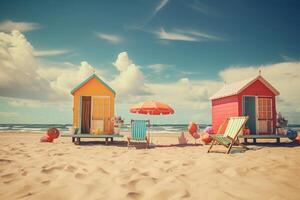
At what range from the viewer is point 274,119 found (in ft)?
45.0

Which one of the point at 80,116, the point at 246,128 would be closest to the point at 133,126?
the point at 80,116

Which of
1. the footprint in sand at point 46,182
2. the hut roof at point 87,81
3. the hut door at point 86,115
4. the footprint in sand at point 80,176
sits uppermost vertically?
the hut roof at point 87,81

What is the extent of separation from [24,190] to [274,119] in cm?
1332

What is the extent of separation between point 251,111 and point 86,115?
9082 millimetres

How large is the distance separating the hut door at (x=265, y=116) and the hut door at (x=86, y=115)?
30.6ft

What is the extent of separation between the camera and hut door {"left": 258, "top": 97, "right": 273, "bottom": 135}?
13.6m

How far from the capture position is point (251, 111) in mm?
13727

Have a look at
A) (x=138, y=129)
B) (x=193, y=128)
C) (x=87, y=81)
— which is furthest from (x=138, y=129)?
(x=193, y=128)

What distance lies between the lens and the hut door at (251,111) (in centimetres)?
1366

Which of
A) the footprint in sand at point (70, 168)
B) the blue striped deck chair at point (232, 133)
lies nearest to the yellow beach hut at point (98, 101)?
the blue striped deck chair at point (232, 133)

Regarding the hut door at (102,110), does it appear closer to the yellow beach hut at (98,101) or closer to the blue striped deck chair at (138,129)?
the yellow beach hut at (98,101)

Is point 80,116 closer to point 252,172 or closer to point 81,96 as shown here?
point 81,96

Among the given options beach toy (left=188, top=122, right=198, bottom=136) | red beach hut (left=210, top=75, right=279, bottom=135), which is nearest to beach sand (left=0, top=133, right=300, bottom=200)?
red beach hut (left=210, top=75, right=279, bottom=135)

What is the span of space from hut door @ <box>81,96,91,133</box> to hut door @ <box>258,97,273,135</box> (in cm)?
933
